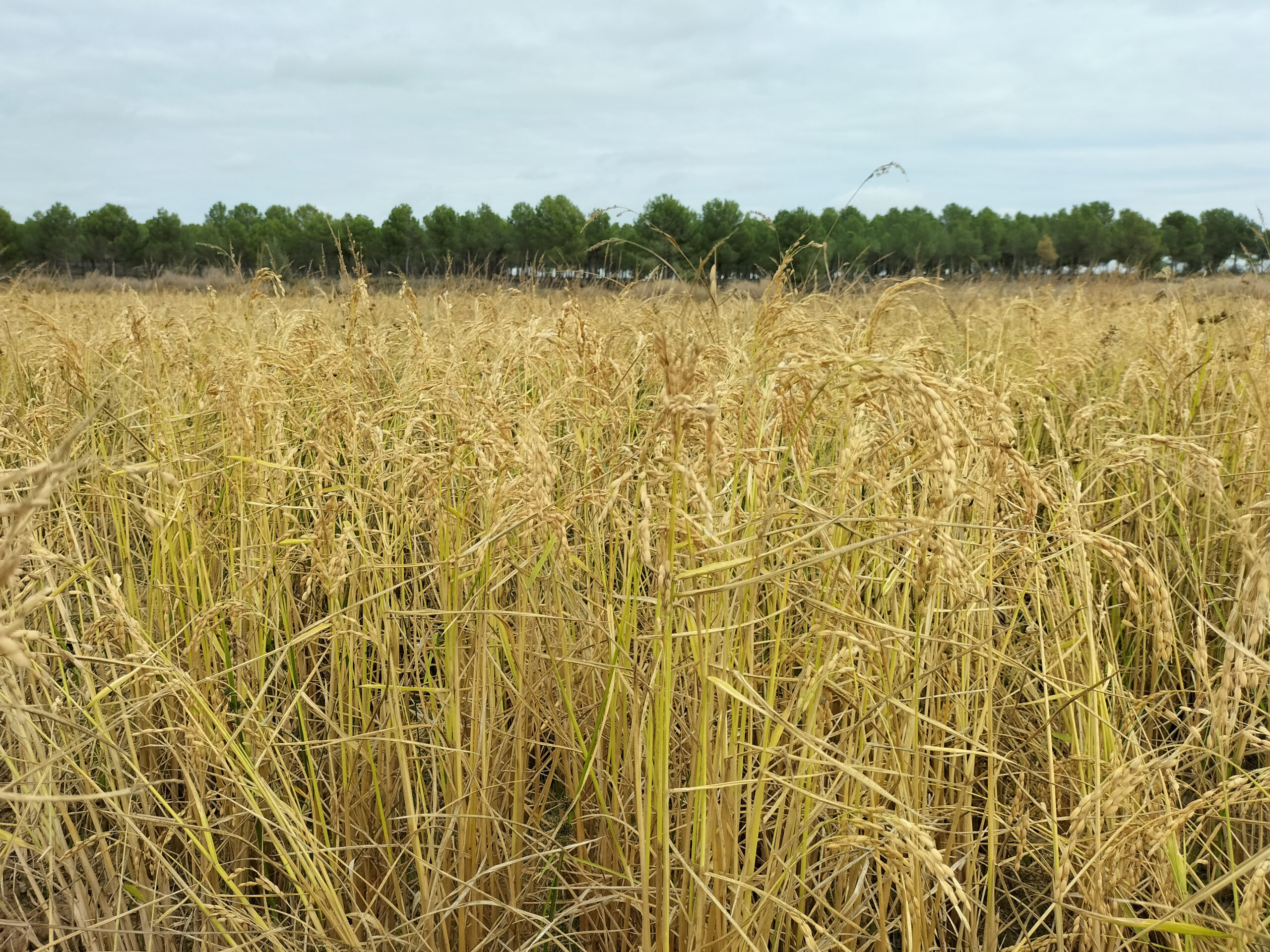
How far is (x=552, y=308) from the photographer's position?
501cm

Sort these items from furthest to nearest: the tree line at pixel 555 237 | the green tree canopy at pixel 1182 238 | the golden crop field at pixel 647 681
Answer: the green tree canopy at pixel 1182 238 → the tree line at pixel 555 237 → the golden crop field at pixel 647 681

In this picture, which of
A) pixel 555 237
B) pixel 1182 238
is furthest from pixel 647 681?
pixel 1182 238

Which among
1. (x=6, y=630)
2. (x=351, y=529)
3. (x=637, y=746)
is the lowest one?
(x=637, y=746)

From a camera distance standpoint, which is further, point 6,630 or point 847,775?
point 847,775

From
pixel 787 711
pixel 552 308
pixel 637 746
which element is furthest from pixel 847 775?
pixel 552 308

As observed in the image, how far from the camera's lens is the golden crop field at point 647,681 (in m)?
1.02

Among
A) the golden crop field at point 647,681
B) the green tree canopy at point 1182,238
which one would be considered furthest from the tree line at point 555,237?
the golden crop field at point 647,681

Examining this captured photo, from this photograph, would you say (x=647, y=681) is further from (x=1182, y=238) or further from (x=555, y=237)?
(x=1182, y=238)

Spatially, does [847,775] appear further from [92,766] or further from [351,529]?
[92,766]

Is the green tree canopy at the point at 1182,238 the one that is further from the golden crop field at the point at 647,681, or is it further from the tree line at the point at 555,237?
the golden crop field at the point at 647,681

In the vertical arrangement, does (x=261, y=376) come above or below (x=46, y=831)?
above

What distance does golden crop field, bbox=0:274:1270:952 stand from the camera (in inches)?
40.2

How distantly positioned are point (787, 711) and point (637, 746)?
0.67 ft

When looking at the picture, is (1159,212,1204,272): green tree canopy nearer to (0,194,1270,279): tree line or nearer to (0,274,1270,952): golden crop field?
(0,194,1270,279): tree line
